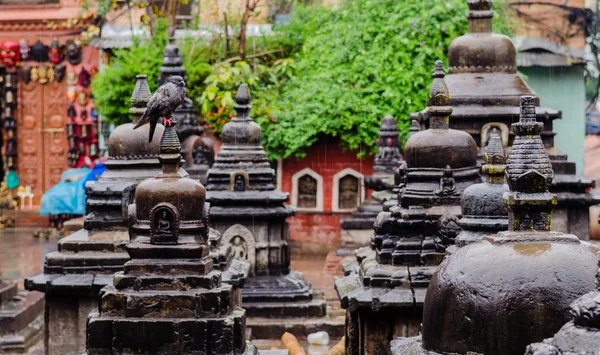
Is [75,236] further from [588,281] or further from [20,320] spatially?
[588,281]

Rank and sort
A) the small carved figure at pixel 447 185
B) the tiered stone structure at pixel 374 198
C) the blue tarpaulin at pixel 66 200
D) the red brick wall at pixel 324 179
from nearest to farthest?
1. the small carved figure at pixel 447 185
2. the tiered stone structure at pixel 374 198
3. the red brick wall at pixel 324 179
4. the blue tarpaulin at pixel 66 200

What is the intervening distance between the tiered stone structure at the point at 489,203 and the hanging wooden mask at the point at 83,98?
21571 mm

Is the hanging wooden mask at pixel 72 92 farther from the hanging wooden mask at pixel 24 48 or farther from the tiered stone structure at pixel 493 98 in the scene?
the tiered stone structure at pixel 493 98

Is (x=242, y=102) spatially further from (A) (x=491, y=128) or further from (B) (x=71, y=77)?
(B) (x=71, y=77)

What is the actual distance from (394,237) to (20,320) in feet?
20.7

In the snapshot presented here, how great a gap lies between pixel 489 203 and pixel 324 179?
15.1 metres

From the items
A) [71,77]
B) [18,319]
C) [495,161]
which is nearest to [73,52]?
[71,77]

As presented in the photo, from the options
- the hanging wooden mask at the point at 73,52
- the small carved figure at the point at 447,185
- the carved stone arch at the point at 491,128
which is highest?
the hanging wooden mask at the point at 73,52

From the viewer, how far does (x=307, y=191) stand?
23.1 metres

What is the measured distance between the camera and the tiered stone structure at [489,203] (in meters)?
7.92

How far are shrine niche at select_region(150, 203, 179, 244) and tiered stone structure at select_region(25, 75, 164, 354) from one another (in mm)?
2507

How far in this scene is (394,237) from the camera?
973cm

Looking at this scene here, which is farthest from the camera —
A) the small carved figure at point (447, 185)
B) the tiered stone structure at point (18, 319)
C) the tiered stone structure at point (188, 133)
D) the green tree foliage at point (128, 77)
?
the green tree foliage at point (128, 77)

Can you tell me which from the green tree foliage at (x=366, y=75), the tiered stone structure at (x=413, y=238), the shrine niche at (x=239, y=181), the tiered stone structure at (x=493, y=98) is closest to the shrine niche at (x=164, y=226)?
the tiered stone structure at (x=413, y=238)
